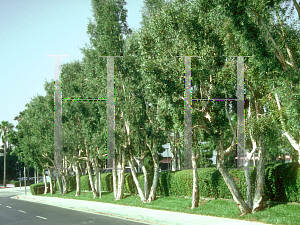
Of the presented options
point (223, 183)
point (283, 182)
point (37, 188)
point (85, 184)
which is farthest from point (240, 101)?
point (37, 188)

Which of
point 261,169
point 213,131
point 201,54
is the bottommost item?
point 261,169

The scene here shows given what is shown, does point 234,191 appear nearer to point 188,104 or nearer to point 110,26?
point 188,104

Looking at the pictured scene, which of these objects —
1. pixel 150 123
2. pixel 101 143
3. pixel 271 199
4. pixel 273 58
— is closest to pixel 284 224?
pixel 271 199

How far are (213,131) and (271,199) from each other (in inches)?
176

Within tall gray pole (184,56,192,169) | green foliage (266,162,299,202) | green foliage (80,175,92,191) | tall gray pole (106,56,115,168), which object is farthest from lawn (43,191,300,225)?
green foliage (80,175,92,191)

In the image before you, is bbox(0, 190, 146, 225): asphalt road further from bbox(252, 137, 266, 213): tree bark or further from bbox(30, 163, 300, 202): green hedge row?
bbox(30, 163, 300, 202): green hedge row

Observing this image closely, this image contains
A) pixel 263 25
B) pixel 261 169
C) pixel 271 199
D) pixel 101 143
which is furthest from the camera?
pixel 101 143

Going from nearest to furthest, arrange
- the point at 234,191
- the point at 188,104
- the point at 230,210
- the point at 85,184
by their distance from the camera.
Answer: the point at 234,191 → the point at 188,104 → the point at 230,210 → the point at 85,184

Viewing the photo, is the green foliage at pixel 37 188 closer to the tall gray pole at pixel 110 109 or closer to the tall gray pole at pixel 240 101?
the tall gray pole at pixel 110 109

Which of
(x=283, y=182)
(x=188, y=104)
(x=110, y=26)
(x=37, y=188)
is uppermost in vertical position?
(x=110, y=26)

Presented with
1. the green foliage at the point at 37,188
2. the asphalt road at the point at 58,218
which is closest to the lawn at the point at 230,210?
the asphalt road at the point at 58,218

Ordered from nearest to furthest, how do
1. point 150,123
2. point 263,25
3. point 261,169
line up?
point 263,25, point 261,169, point 150,123

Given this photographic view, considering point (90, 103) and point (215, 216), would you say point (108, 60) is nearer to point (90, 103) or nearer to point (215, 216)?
point (90, 103)

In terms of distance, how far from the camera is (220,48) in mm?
15078
